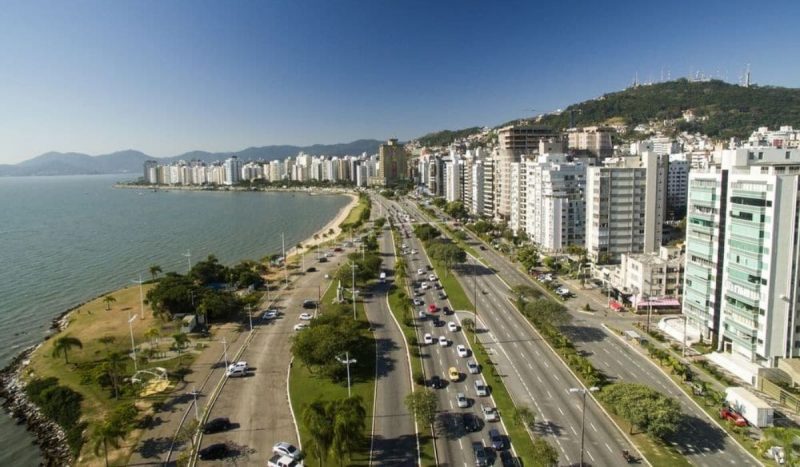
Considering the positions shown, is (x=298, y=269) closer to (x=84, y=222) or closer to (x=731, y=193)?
(x=731, y=193)

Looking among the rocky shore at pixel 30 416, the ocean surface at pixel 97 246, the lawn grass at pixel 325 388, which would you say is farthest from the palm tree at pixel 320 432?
the ocean surface at pixel 97 246

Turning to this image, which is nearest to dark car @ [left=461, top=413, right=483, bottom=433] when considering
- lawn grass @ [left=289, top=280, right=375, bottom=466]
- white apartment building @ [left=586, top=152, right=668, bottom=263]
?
lawn grass @ [left=289, top=280, right=375, bottom=466]

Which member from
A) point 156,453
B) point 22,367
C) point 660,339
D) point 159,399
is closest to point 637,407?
point 660,339

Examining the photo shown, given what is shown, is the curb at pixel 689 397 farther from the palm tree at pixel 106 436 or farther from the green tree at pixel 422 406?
the palm tree at pixel 106 436

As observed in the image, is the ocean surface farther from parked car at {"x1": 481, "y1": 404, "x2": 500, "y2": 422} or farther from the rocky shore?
parked car at {"x1": 481, "y1": 404, "x2": 500, "y2": 422}

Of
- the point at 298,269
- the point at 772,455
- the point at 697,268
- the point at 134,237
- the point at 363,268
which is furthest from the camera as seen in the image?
the point at 134,237
